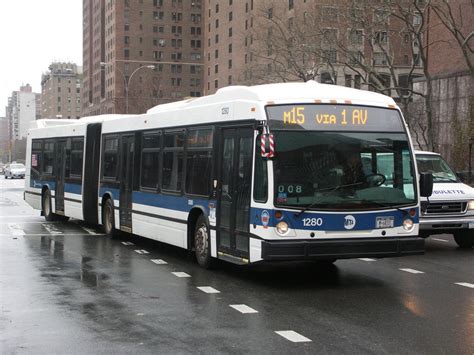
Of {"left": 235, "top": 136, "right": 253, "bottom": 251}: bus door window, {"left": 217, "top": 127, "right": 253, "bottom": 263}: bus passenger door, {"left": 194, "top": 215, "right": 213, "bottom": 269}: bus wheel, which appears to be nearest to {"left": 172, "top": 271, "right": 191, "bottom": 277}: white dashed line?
{"left": 194, "top": 215, "right": 213, "bottom": 269}: bus wheel

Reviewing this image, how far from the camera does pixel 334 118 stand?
31.9 feet

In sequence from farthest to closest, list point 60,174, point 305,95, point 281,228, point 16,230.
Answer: point 60,174, point 16,230, point 305,95, point 281,228

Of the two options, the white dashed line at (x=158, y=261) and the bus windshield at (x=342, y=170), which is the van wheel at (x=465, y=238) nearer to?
the bus windshield at (x=342, y=170)

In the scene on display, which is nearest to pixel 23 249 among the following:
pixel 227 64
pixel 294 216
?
pixel 294 216

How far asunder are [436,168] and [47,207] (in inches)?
468

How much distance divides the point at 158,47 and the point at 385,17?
11541 cm

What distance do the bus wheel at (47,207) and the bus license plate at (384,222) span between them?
43.9 feet

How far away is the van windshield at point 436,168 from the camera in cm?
1500

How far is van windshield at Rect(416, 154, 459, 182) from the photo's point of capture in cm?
1500

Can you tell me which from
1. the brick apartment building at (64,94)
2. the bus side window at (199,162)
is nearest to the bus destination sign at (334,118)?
the bus side window at (199,162)

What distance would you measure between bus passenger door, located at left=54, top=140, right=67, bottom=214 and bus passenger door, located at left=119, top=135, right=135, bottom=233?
4782 mm

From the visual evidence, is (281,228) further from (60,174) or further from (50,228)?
(60,174)

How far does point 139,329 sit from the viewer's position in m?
7.09

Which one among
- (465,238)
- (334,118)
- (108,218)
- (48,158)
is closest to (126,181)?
(108,218)
